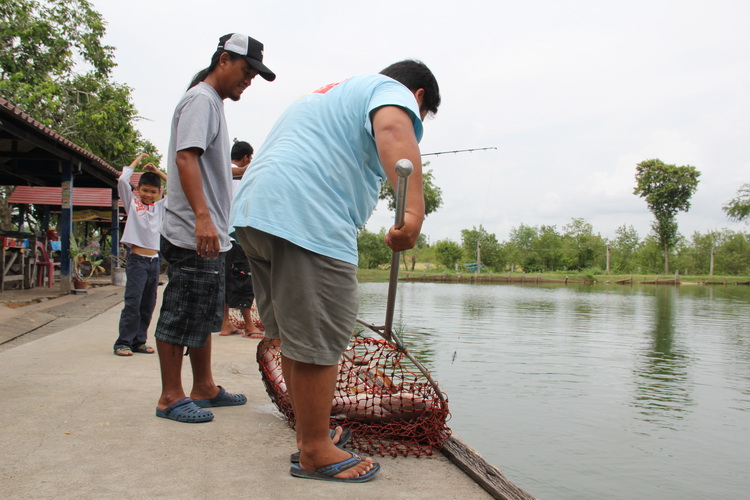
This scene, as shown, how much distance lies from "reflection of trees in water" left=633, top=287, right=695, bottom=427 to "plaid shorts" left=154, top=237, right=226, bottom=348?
3705 mm

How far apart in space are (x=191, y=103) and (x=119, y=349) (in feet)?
7.69

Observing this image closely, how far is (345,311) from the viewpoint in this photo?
209 cm

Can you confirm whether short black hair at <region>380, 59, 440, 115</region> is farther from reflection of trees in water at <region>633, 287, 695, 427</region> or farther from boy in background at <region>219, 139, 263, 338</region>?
reflection of trees in water at <region>633, 287, 695, 427</region>

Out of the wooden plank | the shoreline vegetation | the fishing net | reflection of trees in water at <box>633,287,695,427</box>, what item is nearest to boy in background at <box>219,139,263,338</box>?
the fishing net

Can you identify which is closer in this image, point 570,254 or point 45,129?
point 45,129

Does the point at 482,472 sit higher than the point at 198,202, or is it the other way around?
the point at 198,202

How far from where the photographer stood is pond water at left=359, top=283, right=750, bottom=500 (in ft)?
11.9

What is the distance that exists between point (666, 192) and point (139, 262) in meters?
55.4

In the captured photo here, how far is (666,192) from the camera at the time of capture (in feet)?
173

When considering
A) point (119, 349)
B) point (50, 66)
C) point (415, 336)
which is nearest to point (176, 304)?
point (119, 349)

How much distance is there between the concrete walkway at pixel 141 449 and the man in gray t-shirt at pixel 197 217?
0.24 metres

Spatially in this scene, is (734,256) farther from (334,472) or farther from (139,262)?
(334,472)

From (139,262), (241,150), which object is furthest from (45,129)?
(139,262)

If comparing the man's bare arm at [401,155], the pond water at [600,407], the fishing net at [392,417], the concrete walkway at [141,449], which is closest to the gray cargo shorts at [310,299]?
the man's bare arm at [401,155]
